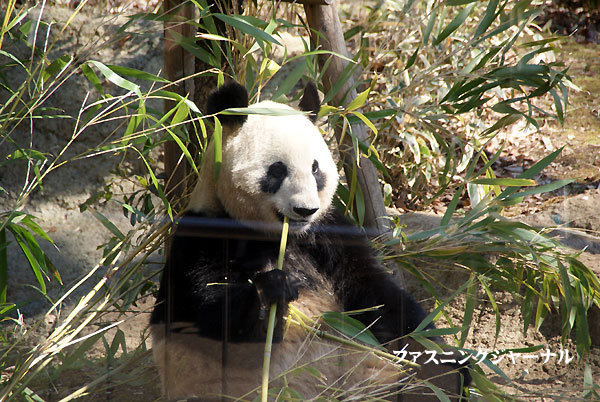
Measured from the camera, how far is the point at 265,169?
191cm

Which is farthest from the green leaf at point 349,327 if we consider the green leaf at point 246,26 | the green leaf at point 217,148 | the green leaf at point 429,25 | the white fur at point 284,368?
the green leaf at point 429,25

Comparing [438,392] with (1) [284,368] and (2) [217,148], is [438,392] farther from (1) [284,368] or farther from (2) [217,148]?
(2) [217,148]

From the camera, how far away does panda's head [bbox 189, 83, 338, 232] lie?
6.18ft

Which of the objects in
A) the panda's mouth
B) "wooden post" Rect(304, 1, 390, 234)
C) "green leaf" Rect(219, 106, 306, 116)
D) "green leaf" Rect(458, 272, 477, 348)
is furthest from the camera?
"wooden post" Rect(304, 1, 390, 234)

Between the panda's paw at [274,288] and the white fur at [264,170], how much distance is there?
20 cm

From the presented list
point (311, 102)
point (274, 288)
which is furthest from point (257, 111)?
point (274, 288)

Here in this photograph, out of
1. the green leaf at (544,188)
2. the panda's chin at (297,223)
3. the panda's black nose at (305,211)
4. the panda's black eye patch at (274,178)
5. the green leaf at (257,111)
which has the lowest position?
the panda's chin at (297,223)

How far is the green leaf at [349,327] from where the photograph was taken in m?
1.96

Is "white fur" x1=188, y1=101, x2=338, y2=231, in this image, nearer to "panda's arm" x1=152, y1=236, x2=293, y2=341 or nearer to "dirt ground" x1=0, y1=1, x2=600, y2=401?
"panda's arm" x1=152, y1=236, x2=293, y2=341

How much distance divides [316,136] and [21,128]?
196 cm

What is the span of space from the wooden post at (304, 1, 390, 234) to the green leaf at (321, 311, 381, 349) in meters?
0.64

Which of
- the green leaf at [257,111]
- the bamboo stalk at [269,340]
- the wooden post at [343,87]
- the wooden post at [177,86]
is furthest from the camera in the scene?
the wooden post at [343,87]

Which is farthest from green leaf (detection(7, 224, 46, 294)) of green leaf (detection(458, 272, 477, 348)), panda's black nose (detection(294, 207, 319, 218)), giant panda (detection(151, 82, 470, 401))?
green leaf (detection(458, 272, 477, 348))

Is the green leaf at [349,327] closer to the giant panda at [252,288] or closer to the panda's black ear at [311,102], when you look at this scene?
the giant panda at [252,288]
